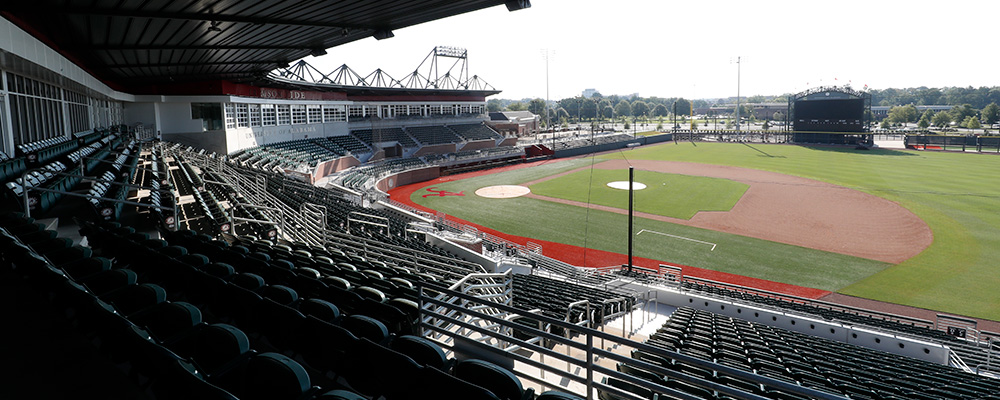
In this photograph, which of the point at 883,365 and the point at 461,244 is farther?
the point at 461,244

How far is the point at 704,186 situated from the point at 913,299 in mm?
23678

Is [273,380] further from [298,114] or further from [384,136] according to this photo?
[384,136]

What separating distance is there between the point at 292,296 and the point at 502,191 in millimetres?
35428

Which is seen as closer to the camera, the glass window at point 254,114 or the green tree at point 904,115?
the glass window at point 254,114

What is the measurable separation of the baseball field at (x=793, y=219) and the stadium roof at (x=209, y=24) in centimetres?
1161

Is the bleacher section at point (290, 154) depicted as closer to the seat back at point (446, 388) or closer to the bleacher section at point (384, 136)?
the bleacher section at point (384, 136)

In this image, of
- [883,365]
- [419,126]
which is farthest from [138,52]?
[419,126]

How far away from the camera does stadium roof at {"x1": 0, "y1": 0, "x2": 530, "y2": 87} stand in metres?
10.4

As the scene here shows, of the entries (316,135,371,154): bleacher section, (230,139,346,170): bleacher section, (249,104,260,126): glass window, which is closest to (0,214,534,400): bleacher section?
(230,139,346,170): bleacher section

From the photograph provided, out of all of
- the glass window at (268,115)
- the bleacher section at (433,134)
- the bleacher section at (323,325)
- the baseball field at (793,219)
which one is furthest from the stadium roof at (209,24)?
the bleacher section at (433,134)

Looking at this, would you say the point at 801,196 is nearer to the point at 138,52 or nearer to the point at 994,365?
the point at 994,365

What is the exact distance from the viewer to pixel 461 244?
781 inches

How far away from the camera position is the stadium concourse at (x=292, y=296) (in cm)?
385

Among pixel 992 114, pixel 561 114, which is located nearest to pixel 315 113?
pixel 992 114
